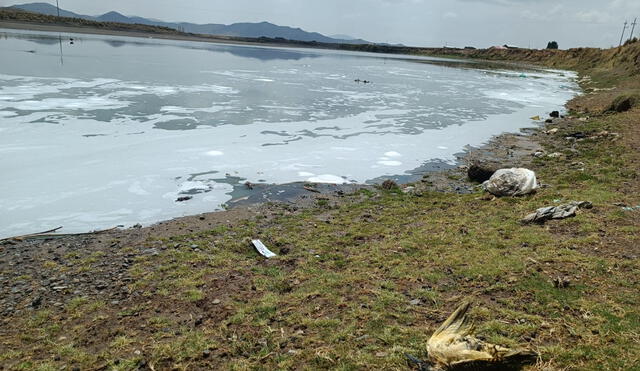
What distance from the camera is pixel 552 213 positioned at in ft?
23.5

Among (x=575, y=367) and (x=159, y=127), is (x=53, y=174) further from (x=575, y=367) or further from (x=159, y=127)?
(x=575, y=367)

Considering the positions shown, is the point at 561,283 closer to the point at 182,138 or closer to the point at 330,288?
the point at 330,288

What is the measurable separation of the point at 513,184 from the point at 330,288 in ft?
18.3

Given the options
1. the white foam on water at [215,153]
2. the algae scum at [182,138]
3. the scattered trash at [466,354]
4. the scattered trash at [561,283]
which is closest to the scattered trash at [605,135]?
the algae scum at [182,138]

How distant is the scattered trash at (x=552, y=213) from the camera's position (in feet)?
23.2

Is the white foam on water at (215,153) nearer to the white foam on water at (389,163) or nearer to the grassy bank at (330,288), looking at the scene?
the grassy bank at (330,288)

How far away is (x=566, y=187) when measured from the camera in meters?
9.16

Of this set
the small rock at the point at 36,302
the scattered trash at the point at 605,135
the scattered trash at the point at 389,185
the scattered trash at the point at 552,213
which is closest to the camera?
the small rock at the point at 36,302

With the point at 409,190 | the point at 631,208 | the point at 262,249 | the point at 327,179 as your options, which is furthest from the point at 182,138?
the point at 631,208

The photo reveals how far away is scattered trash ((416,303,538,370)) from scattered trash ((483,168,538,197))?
18.8ft

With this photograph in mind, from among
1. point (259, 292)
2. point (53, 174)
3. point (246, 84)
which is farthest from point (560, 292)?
point (246, 84)

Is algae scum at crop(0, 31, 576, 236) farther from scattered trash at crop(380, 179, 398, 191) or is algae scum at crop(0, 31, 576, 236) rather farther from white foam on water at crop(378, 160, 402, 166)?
scattered trash at crop(380, 179, 398, 191)

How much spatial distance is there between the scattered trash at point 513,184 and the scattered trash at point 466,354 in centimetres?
573

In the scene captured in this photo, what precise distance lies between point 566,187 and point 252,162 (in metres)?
7.76
